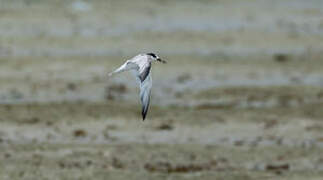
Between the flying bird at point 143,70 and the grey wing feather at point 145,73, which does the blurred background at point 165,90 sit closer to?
the flying bird at point 143,70

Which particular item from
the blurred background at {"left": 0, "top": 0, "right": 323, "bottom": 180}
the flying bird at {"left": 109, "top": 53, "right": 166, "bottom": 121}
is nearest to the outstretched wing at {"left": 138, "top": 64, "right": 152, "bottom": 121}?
the flying bird at {"left": 109, "top": 53, "right": 166, "bottom": 121}

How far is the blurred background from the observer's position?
14.3 metres

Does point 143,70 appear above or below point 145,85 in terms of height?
above

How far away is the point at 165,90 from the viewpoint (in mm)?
19094

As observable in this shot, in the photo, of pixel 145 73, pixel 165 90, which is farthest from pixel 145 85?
pixel 165 90

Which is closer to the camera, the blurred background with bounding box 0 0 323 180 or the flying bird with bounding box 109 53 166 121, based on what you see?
the flying bird with bounding box 109 53 166 121

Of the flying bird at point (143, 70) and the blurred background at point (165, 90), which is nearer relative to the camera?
the flying bird at point (143, 70)

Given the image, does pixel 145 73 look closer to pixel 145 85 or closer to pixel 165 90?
pixel 145 85

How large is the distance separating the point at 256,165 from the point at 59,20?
11.4 meters

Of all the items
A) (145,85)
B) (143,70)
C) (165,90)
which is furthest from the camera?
(165,90)

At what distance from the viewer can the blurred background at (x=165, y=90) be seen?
1427 centimetres

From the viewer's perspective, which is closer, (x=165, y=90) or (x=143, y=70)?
(x=143, y=70)

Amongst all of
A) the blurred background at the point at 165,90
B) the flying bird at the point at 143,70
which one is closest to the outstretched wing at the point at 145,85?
the flying bird at the point at 143,70

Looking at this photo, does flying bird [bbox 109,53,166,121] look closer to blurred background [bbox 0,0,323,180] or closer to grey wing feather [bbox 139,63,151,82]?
grey wing feather [bbox 139,63,151,82]
